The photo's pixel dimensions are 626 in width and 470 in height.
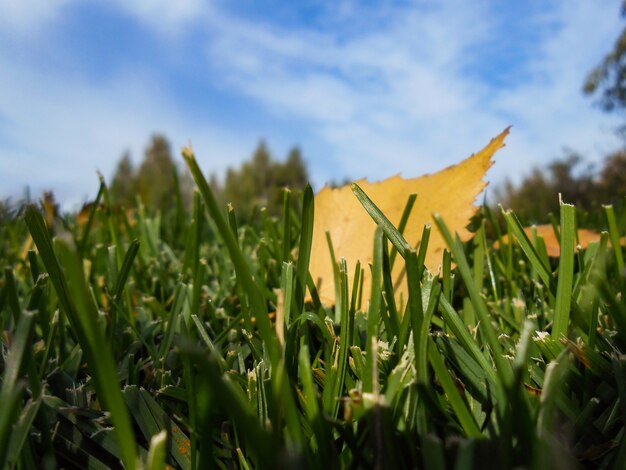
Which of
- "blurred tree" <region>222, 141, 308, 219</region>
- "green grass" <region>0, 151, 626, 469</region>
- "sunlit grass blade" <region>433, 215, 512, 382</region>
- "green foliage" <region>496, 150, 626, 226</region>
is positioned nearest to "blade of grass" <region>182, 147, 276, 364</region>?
"green grass" <region>0, 151, 626, 469</region>

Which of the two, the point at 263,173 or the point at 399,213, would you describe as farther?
the point at 263,173

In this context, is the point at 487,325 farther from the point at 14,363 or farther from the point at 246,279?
the point at 14,363

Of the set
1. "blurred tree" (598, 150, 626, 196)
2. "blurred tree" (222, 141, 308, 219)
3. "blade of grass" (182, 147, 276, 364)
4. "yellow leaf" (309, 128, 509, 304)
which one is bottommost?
"blade of grass" (182, 147, 276, 364)

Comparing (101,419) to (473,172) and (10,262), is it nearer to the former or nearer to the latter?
(473,172)

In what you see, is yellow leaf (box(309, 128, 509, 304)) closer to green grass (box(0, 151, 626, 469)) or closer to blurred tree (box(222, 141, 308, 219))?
green grass (box(0, 151, 626, 469))

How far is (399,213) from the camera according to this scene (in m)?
0.57

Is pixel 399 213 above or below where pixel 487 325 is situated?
above

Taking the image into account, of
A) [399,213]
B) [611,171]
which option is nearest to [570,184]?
[611,171]

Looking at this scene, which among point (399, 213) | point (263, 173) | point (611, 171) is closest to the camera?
point (399, 213)

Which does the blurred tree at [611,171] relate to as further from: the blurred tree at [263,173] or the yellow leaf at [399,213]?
the blurred tree at [263,173]

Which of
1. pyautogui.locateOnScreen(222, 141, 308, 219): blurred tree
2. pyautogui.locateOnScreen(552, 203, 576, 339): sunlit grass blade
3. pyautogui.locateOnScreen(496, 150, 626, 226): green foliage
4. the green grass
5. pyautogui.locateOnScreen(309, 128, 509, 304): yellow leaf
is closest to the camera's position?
the green grass

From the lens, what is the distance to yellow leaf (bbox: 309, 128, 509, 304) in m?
0.53

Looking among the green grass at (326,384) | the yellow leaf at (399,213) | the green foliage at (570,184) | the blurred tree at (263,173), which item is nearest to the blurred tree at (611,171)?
the green foliage at (570,184)

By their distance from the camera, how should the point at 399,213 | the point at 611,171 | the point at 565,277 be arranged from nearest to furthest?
1. the point at 565,277
2. the point at 399,213
3. the point at 611,171
